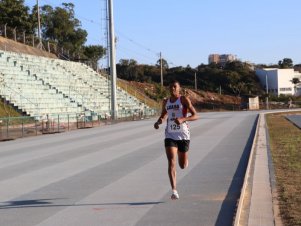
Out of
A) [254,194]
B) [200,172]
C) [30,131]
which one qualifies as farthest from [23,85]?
[254,194]

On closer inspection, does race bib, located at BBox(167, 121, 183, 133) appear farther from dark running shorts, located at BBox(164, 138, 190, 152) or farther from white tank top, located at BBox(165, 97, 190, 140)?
dark running shorts, located at BBox(164, 138, 190, 152)

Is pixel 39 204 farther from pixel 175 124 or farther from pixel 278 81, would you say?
pixel 278 81

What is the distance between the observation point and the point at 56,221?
827 centimetres

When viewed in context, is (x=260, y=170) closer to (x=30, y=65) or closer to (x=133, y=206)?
(x=133, y=206)

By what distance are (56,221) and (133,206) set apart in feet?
4.81

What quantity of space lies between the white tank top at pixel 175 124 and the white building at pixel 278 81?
129 metres

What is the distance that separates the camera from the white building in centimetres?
13738

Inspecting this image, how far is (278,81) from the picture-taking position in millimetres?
137000

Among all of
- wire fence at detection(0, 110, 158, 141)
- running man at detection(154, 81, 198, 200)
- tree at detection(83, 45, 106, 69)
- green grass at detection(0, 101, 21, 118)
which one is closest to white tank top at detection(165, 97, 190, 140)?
running man at detection(154, 81, 198, 200)

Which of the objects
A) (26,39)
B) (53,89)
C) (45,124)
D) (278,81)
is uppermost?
(26,39)

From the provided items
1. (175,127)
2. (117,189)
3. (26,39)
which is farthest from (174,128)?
(26,39)

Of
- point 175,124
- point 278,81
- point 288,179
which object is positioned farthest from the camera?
point 278,81

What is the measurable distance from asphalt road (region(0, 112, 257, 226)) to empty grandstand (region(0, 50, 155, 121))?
19643mm

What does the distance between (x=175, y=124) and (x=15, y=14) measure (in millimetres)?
84709
